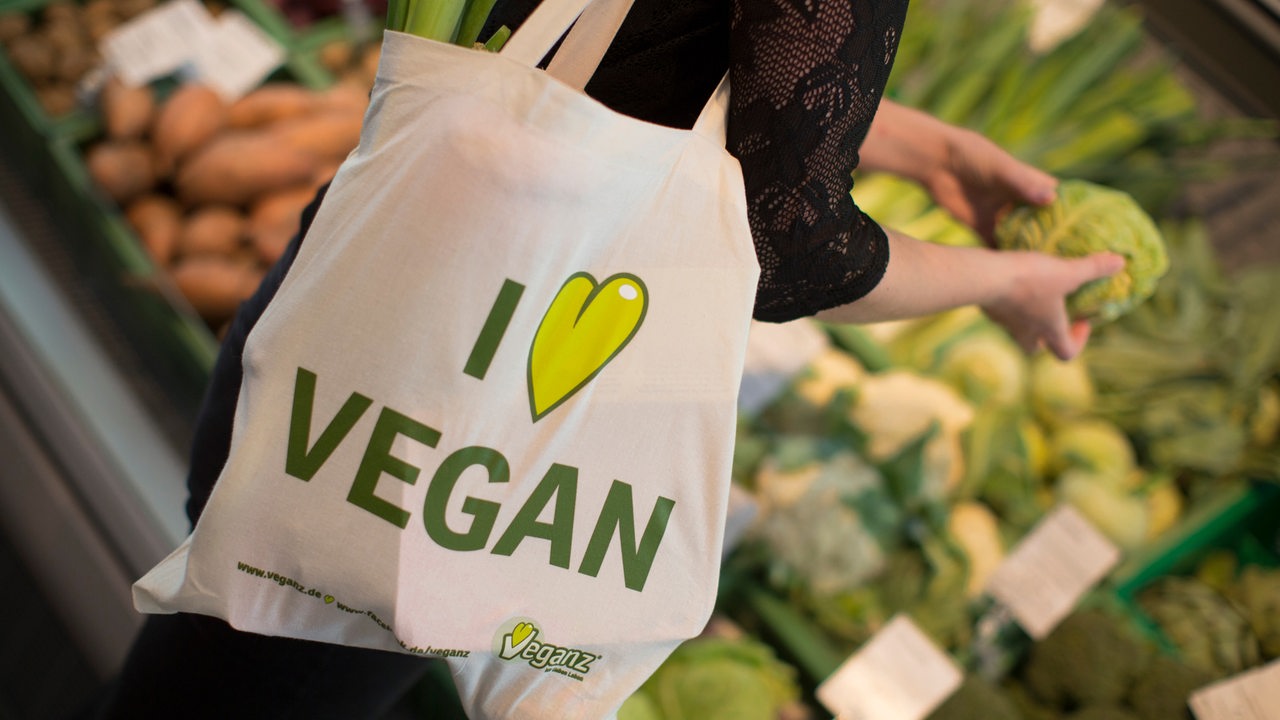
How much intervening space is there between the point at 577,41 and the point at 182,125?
4.58ft

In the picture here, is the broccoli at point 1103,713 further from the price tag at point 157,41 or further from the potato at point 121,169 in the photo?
the price tag at point 157,41

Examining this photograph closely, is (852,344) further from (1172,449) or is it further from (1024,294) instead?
(1024,294)

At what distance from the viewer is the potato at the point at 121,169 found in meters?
1.69

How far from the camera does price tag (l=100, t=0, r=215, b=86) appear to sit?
6.13ft

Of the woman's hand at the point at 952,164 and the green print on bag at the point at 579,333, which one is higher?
the green print on bag at the point at 579,333

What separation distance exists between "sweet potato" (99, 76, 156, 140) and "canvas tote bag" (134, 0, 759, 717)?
134 centimetres

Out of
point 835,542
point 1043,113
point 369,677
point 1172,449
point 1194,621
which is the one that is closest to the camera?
point 369,677

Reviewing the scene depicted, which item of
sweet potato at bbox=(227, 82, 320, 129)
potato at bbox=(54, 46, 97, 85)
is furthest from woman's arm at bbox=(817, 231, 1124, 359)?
potato at bbox=(54, 46, 97, 85)

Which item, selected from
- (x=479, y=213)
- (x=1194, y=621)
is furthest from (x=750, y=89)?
(x=1194, y=621)

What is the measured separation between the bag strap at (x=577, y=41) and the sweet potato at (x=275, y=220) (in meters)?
1.14

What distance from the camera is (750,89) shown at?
26.7 inches

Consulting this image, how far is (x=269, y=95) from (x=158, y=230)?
381 mm

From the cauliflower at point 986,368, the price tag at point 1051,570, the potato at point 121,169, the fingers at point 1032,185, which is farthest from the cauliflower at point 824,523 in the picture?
the potato at point 121,169

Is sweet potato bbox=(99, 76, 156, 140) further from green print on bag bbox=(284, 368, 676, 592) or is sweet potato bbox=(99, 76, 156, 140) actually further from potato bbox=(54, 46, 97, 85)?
green print on bag bbox=(284, 368, 676, 592)
